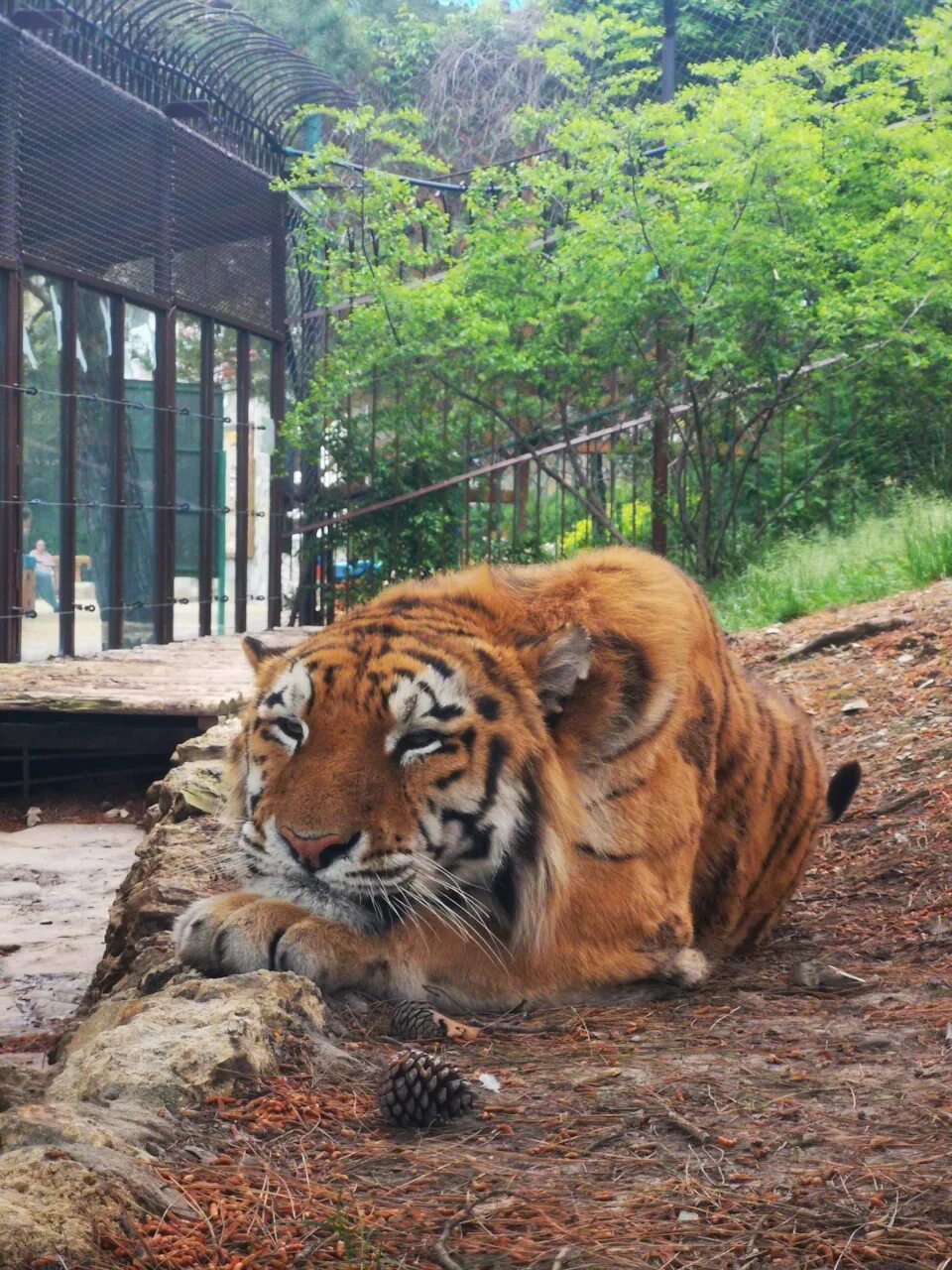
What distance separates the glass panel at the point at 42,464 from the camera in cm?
1170

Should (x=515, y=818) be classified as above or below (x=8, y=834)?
above

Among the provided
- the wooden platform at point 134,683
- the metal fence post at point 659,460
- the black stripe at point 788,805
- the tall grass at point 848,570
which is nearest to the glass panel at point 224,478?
the wooden platform at point 134,683

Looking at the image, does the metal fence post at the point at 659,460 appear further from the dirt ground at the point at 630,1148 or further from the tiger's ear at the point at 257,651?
the tiger's ear at the point at 257,651

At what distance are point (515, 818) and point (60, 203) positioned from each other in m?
9.94

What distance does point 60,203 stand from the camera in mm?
12141

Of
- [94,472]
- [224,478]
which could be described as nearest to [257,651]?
[94,472]

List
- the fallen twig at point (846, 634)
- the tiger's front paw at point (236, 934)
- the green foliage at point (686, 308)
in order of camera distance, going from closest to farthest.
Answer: the tiger's front paw at point (236, 934), the fallen twig at point (846, 634), the green foliage at point (686, 308)

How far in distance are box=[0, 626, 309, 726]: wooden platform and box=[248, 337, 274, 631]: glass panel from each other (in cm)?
332

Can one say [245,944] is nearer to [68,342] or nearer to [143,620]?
[68,342]

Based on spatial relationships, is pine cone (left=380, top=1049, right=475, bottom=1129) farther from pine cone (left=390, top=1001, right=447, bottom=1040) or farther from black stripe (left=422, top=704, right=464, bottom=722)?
black stripe (left=422, top=704, right=464, bottom=722)

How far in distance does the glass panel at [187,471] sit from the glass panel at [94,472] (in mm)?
1466

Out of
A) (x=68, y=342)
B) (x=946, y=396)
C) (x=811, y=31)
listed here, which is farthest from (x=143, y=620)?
(x=811, y=31)

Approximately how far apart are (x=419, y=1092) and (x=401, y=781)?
34.1 inches

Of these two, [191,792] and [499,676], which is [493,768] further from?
[191,792]
